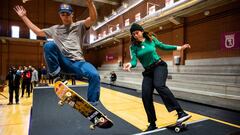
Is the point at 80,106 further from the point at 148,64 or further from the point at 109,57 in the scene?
the point at 109,57

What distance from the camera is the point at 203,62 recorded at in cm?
636

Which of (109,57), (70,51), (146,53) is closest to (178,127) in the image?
(146,53)

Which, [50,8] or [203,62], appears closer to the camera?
[203,62]

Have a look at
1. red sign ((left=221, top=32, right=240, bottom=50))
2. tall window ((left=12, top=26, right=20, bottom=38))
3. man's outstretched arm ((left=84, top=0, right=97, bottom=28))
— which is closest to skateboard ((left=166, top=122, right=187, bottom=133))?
man's outstretched arm ((left=84, top=0, right=97, bottom=28))

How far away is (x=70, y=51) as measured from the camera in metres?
2.12

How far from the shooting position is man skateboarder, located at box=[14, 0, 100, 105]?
2.04 metres

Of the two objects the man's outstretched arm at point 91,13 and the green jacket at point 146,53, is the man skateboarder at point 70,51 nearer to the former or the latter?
the man's outstretched arm at point 91,13

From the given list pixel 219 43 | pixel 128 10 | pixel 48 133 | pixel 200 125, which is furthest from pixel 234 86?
pixel 128 10

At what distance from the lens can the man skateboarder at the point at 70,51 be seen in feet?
6.69

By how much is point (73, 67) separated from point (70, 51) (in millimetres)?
194

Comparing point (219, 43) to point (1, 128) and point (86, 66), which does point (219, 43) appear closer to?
point (86, 66)

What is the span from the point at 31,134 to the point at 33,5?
16339 mm

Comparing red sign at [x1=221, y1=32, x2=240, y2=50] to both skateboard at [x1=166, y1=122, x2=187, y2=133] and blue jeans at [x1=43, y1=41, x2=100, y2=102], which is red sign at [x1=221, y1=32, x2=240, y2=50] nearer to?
skateboard at [x1=166, y1=122, x2=187, y2=133]

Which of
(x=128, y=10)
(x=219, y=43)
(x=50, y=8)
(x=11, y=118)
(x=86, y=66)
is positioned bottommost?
(x=11, y=118)
